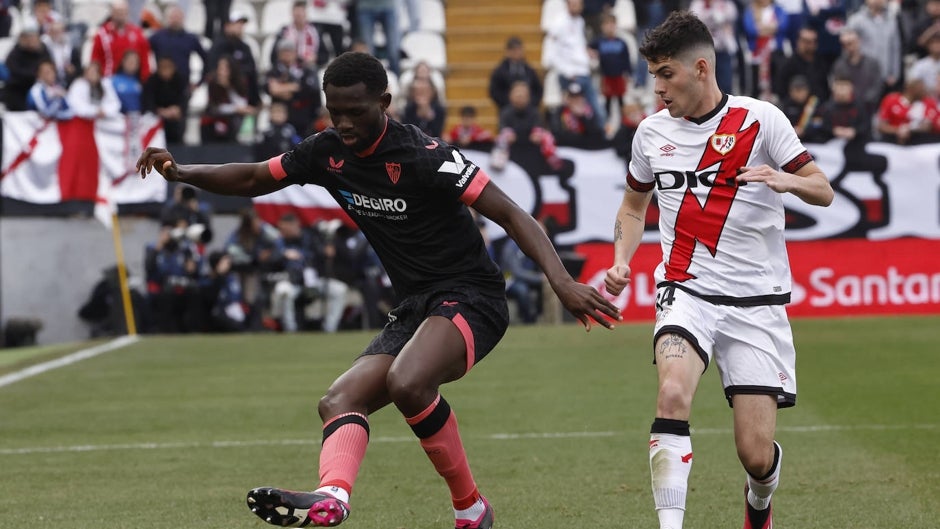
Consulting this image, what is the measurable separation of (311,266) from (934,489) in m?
11.8

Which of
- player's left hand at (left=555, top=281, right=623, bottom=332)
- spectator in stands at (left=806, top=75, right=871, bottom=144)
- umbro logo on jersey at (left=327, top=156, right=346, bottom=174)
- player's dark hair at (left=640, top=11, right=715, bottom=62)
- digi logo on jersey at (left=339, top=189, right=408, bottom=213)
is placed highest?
player's dark hair at (left=640, top=11, right=715, bottom=62)

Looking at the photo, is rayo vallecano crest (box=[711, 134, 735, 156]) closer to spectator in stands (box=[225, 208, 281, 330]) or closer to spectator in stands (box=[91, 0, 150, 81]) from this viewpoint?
spectator in stands (box=[225, 208, 281, 330])

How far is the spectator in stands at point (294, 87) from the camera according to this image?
20.3 meters

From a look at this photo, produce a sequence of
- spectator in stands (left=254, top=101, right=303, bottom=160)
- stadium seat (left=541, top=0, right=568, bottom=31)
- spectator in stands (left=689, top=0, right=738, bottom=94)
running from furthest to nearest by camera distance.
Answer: stadium seat (left=541, top=0, right=568, bottom=31) → spectator in stands (left=689, top=0, right=738, bottom=94) → spectator in stands (left=254, top=101, right=303, bottom=160)

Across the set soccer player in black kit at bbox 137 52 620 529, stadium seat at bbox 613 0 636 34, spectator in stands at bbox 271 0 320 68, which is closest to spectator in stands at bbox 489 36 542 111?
spectator in stands at bbox 271 0 320 68

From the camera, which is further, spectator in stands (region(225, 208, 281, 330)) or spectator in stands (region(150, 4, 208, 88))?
spectator in stands (region(150, 4, 208, 88))

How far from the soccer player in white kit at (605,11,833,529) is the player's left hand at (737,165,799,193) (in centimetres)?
16

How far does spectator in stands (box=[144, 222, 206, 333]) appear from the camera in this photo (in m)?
18.6

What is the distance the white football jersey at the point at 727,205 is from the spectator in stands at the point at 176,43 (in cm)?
1534

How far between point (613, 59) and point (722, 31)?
165cm

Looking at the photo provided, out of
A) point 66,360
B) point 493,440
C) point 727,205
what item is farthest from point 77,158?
point 727,205

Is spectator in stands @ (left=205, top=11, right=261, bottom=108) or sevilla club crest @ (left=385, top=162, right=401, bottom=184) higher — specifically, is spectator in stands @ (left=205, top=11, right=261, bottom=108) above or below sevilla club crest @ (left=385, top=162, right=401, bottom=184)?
below

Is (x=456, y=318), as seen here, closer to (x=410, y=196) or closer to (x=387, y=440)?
(x=410, y=196)

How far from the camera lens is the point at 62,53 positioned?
829 inches
